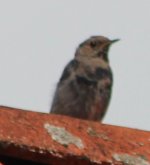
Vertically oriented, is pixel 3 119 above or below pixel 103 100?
above

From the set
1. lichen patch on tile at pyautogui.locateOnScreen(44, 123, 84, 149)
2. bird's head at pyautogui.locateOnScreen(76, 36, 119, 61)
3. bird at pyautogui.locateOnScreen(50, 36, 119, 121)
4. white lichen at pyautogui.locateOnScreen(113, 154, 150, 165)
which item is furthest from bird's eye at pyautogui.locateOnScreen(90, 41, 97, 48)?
white lichen at pyautogui.locateOnScreen(113, 154, 150, 165)

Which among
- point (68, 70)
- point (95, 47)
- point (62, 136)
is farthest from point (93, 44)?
point (62, 136)

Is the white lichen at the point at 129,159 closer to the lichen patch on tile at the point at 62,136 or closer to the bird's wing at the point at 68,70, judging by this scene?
the lichen patch on tile at the point at 62,136

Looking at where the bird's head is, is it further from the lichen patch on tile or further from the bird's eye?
the lichen patch on tile

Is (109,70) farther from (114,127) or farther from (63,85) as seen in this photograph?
(114,127)

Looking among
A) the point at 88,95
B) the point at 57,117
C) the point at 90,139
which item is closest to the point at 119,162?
the point at 90,139
